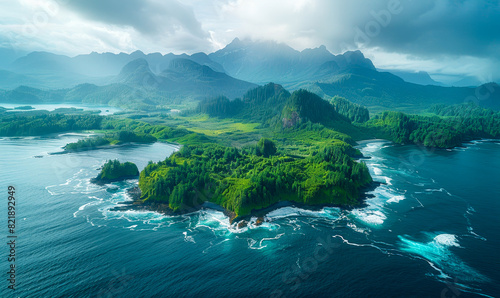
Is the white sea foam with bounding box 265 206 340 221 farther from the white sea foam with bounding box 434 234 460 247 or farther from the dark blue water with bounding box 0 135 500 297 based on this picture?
the white sea foam with bounding box 434 234 460 247

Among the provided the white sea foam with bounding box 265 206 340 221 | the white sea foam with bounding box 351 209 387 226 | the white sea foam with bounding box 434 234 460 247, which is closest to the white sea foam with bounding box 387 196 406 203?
the white sea foam with bounding box 351 209 387 226

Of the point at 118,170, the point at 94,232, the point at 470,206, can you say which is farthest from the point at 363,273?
the point at 118,170

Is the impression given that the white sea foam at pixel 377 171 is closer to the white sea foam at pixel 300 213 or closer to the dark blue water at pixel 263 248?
the dark blue water at pixel 263 248

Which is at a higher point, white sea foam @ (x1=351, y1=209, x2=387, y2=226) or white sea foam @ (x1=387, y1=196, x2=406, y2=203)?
white sea foam @ (x1=387, y1=196, x2=406, y2=203)

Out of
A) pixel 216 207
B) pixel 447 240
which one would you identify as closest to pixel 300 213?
pixel 216 207

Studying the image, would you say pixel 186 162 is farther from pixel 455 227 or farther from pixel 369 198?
pixel 455 227

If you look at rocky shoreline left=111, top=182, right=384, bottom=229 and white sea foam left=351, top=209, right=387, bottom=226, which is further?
rocky shoreline left=111, top=182, right=384, bottom=229

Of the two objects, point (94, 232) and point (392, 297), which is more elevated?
point (94, 232)

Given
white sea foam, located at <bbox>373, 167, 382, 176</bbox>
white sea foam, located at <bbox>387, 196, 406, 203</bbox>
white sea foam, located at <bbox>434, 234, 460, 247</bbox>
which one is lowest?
white sea foam, located at <bbox>434, 234, 460, 247</bbox>

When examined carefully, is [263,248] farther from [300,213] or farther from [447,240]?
[447,240]
